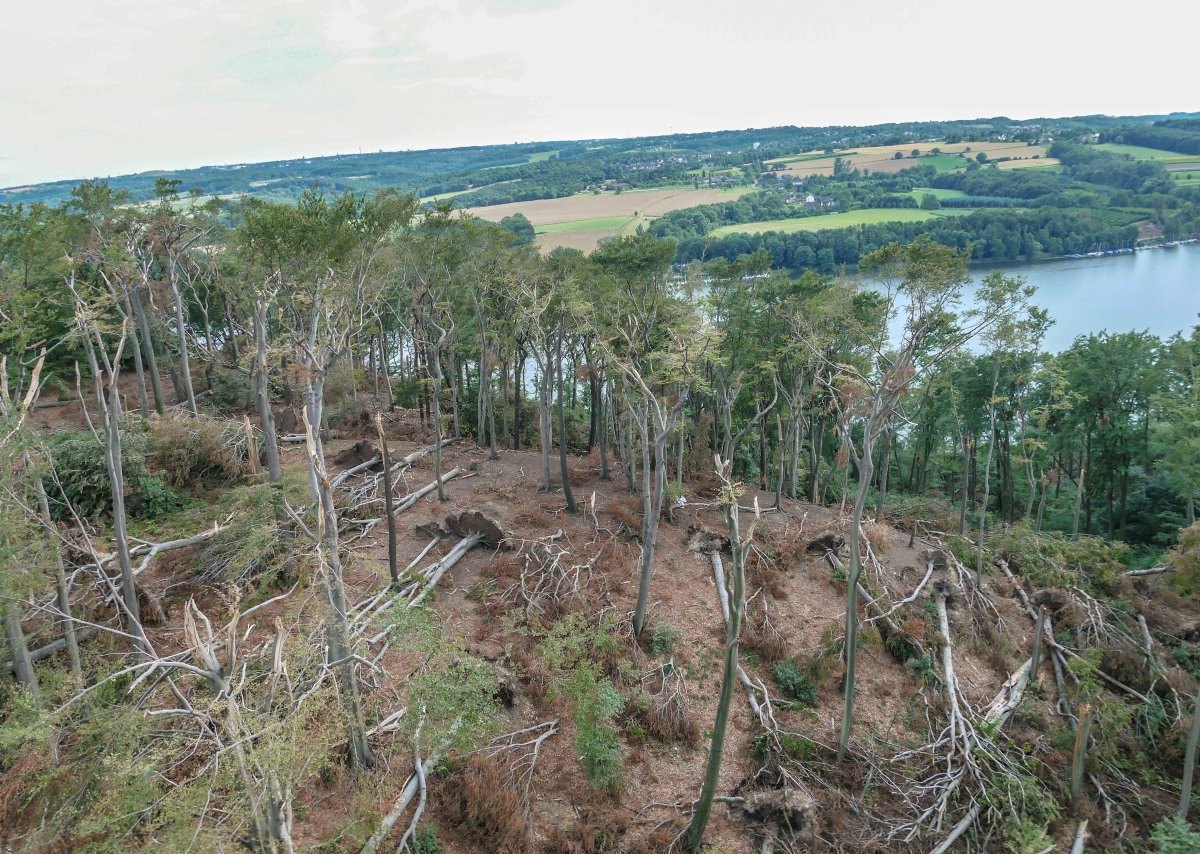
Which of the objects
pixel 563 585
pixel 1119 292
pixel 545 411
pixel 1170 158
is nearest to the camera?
pixel 563 585

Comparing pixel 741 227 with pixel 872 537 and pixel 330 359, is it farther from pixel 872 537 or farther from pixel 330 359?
pixel 330 359

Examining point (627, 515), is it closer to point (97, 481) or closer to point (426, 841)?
point (426, 841)

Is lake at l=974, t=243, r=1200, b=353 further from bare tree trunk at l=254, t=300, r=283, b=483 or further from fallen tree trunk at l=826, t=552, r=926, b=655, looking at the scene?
bare tree trunk at l=254, t=300, r=283, b=483

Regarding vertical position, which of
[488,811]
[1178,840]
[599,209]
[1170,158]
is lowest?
[1178,840]

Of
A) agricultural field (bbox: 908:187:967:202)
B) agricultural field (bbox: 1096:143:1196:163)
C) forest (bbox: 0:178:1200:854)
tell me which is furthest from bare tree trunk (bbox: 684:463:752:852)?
agricultural field (bbox: 1096:143:1196:163)

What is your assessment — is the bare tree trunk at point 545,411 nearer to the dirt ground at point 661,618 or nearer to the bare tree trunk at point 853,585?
the dirt ground at point 661,618

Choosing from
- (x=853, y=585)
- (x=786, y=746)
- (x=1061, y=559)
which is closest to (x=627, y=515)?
(x=786, y=746)

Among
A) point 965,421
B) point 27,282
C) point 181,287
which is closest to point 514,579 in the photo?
point 27,282
